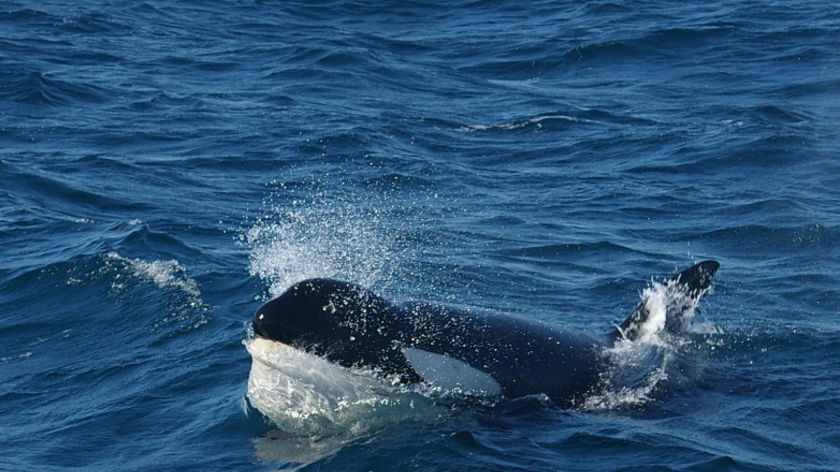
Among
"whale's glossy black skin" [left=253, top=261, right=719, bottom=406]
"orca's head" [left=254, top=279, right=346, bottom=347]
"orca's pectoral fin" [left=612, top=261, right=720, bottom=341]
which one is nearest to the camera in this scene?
"orca's head" [left=254, top=279, right=346, bottom=347]

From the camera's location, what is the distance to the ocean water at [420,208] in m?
12.9

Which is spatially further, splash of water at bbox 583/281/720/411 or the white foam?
the white foam

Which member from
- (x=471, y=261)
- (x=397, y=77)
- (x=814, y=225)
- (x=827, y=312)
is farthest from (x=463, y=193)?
(x=397, y=77)

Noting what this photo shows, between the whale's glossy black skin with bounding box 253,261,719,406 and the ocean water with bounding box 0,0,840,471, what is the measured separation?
1.15ft

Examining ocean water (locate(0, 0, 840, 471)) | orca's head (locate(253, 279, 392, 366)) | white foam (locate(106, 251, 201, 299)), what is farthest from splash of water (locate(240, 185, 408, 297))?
orca's head (locate(253, 279, 392, 366))

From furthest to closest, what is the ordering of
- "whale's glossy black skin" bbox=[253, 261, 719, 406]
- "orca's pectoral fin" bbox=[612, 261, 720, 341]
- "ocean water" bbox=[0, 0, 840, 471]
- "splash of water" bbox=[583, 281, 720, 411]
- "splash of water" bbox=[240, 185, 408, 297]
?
1. "splash of water" bbox=[240, 185, 408, 297]
2. "orca's pectoral fin" bbox=[612, 261, 720, 341]
3. "splash of water" bbox=[583, 281, 720, 411]
4. "ocean water" bbox=[0, 0, 840, 471]
5. "whale's glossy black skin" bbox=[253, 261, 719, 406]

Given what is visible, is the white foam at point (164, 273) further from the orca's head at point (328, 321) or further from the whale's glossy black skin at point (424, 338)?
the orca's head at point (328, 321)

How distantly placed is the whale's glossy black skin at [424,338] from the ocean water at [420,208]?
0.35 metres

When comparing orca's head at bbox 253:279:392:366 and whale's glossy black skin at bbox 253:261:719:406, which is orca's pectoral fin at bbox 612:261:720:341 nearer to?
whale's glossy black skin at bbox 253:261:719:406

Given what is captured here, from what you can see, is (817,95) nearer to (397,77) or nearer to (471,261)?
(397,77)

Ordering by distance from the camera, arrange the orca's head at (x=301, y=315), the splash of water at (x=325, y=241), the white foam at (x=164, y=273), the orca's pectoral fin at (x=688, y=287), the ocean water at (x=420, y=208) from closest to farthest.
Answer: the orca's head at (x=301, y=315)
the ocean water at (x=420, y=208)
the orca's pectoral fin at (x=688, y=287)
the splash of water at (x=325, y=241)
the white foam at (x=164, y=273)

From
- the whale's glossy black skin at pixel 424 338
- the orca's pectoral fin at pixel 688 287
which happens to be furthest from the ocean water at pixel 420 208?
the orca's pectoral fin at pixel 688 287

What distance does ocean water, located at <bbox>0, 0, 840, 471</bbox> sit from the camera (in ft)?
42.5

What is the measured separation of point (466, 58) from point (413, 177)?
11.0 meters
